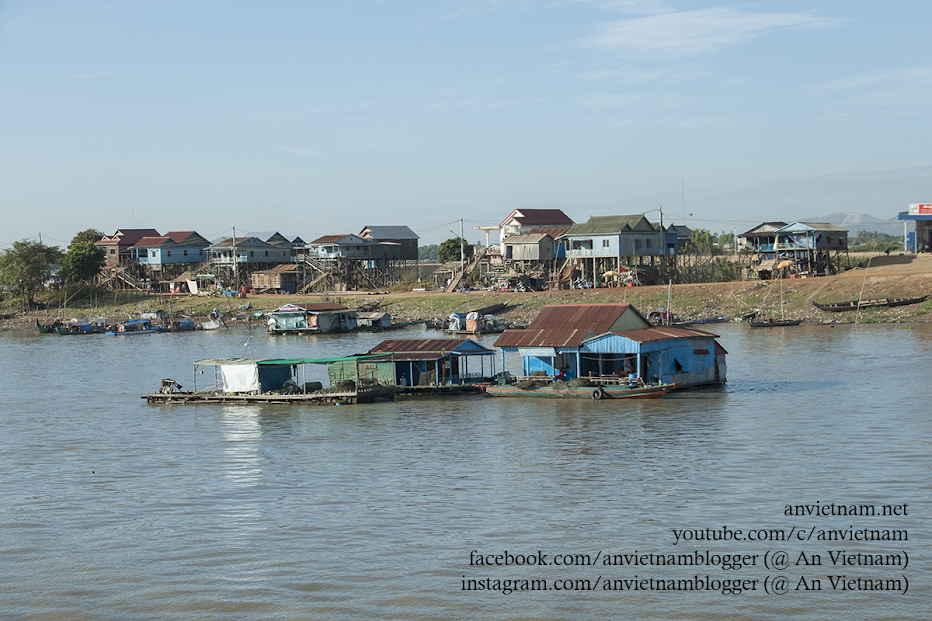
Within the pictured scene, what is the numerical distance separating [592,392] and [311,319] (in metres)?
47.7

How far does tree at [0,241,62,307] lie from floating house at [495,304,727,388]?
84.4 m

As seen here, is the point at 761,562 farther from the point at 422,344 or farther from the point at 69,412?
the point at 69,412

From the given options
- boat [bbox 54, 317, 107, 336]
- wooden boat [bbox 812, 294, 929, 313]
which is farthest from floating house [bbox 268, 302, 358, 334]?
wooden boat [bbox 812, 294, 929, 313]

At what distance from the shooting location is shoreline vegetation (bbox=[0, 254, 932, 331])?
6638cm

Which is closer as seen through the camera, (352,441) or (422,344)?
(352,441)

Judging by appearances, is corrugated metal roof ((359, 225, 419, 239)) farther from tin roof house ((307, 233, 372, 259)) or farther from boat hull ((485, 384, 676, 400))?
boat hull ((485, 384, 676, 400))

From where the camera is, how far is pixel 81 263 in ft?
359

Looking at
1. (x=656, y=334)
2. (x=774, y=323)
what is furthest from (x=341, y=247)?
(x=656, y=334)

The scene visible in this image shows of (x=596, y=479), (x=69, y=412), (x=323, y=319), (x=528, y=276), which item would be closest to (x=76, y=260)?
(x=323, y=319)

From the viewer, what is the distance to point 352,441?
28.6 meters

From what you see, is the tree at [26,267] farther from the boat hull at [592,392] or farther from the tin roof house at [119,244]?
the boat hull at [592,392]

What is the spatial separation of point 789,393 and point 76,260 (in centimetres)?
9744

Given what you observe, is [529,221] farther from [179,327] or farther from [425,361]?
[425,361]

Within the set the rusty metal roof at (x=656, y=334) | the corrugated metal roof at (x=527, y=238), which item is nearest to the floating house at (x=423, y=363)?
the rusty metal roof at (x=656, y=334)
